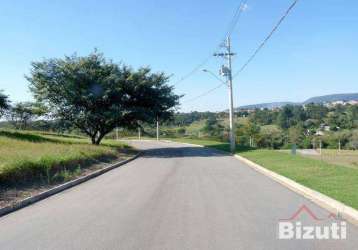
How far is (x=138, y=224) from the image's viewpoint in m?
7.17

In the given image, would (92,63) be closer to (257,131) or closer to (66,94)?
(66,94)

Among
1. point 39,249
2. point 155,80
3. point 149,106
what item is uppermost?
point 155,80

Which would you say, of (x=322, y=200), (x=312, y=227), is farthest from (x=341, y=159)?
(x=312, y=227)

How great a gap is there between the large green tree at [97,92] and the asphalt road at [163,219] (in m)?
17.5

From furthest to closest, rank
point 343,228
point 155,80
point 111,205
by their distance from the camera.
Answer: point 155,80
point 111,205
point 343,228

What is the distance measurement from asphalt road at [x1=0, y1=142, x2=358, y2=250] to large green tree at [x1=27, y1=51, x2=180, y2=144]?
17451 mm

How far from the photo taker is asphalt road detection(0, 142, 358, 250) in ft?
19.9

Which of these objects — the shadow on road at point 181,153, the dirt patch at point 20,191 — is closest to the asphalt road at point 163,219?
the dirt patch at point 20,191

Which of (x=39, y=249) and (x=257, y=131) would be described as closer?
(x=39, y=249)

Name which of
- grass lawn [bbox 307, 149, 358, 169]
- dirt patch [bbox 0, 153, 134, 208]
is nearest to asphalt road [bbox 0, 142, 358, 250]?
dirt patch [bbox 0, 153, 134, 208]

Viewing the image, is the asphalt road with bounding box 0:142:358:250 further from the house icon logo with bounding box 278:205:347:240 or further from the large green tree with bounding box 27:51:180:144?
the large green tree with bounding box 27:51:180:144

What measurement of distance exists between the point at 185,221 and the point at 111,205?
2.49m

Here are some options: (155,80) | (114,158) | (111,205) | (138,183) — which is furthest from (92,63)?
(111,205)

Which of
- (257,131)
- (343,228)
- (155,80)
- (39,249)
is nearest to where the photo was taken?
(39,249)
